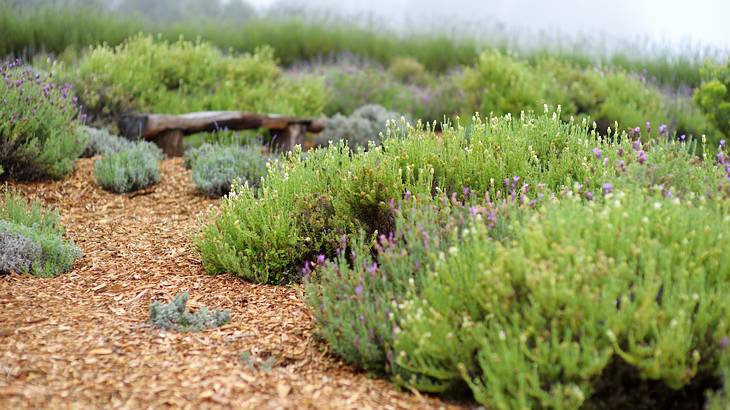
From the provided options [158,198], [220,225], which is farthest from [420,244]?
[158,198]

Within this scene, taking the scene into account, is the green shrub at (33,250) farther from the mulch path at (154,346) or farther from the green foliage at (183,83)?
the green foliage at (183,83)

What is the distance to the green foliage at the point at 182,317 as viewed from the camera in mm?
3854

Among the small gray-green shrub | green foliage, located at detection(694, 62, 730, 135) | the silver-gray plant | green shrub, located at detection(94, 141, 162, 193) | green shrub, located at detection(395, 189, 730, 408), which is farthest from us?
the small gray-green shrub

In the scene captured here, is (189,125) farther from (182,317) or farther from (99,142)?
(182,317)

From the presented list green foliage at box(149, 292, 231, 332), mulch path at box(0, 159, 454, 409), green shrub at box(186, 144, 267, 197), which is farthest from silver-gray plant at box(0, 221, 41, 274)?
green shrub at box(186, 144, 267, 197)

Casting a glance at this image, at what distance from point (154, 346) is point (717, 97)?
6.64m

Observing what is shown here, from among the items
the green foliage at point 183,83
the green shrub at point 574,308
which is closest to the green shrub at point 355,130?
the green foliage at point 183,83

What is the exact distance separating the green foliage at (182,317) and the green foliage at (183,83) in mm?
5207

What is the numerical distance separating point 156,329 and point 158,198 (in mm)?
3303

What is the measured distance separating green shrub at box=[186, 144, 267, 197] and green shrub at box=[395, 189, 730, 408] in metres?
3.88

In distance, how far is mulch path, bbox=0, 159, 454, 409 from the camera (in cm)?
309

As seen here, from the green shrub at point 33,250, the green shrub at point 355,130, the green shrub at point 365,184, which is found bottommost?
the green shrub at point 355,130

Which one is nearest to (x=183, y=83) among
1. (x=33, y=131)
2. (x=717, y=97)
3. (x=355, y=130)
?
(x=355, y=130)

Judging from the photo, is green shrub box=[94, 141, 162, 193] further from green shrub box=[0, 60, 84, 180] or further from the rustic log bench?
the rustic log bench
